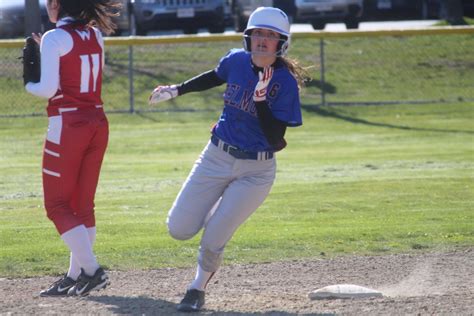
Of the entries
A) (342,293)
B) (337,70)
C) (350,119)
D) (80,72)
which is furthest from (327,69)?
(80,72)

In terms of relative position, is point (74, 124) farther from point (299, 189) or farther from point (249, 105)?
point (299, 189)

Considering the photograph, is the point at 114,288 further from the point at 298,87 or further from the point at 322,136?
the point at 322,136

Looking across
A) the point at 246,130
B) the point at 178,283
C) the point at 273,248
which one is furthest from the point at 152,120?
the point at 246,130

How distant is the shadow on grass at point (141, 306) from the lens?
6352 mm

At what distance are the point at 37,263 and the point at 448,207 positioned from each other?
4.66 m

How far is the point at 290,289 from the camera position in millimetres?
7344

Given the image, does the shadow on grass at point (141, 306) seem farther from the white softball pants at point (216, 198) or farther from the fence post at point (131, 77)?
the fence post at point (131, 77)

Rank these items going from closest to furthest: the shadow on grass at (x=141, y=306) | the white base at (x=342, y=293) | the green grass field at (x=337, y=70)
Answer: the shadow on grass at (x=141, y=306) < the white base at (x=342, y=293) < the green grass field at (x=337, y=70)

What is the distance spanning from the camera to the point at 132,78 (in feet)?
63.4

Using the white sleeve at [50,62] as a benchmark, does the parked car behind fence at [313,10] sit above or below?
below

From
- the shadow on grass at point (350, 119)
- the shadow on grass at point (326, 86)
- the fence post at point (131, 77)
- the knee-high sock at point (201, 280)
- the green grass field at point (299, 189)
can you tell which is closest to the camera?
the knee-high sock at point (201, 280)

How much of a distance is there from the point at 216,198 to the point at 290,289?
1.18m

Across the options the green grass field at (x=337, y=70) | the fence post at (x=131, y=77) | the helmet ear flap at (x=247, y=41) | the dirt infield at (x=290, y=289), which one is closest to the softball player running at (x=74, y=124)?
the dirt infield at (x=290, y=289)

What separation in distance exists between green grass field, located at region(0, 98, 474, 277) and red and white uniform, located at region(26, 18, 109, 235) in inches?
57.5
